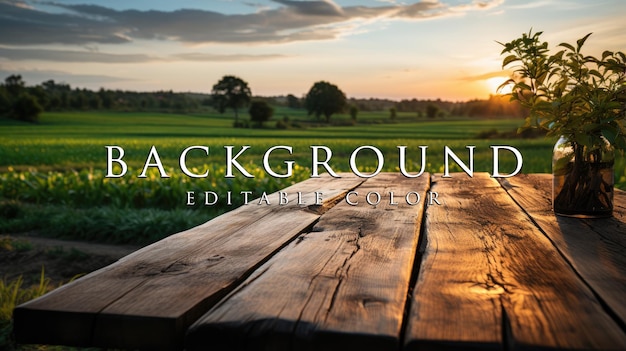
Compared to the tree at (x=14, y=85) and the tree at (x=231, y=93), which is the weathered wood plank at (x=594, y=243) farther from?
the tree at (x=231, y=93)

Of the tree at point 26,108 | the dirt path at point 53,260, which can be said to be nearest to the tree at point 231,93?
the tree at point 26,108

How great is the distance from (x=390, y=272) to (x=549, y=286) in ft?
1.14

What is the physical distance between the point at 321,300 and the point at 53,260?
4.96m

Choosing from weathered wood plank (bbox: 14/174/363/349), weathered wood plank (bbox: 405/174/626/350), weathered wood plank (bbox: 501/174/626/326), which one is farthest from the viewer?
weathered wood plank (bbox: 501/174/626/326)

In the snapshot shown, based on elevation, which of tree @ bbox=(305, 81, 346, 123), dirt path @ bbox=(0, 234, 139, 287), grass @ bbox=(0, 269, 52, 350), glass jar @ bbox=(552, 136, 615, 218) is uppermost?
tree @ bbox=(305, 81, 346, 123)

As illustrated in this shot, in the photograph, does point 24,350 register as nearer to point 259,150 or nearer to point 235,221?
point 235,221

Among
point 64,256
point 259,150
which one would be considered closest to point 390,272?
point 64,256

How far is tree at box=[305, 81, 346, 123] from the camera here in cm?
7306

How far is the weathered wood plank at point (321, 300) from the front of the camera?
0.96m

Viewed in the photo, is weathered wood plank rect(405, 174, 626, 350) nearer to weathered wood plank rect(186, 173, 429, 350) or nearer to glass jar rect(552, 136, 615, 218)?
→ weathered wood plank rect(186, 173, 429, 350)

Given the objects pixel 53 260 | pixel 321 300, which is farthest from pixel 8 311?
pixel 321 300

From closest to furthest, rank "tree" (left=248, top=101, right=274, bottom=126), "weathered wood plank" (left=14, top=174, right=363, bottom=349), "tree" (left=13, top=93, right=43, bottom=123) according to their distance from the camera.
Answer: "weathered wood plank" (left=14, top=174, right=363, bottom=349)
"tree" (left=13, top=93, right=43, bottom=123)
"tree" (left=248, top=101, right=274, bottom=126)

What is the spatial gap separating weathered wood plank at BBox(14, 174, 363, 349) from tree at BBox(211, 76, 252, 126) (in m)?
79.3

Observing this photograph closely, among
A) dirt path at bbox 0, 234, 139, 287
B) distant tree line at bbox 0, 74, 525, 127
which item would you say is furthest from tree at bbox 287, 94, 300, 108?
dirt path at bbox 0, 234, 139, 287
